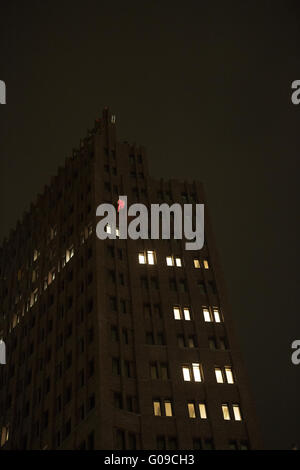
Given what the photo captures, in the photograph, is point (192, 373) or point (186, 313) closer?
point (192, 373)

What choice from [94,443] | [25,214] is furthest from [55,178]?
[94,443]

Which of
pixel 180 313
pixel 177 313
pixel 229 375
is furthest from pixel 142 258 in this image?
pixel 229 375

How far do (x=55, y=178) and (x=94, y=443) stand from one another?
52759 millimetres

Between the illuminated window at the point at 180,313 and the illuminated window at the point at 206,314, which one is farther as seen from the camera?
the illuminated window at the point at 206,314

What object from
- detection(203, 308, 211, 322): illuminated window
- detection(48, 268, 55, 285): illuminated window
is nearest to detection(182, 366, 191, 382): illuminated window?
detection(203, 308, 211, 322): illuminated window

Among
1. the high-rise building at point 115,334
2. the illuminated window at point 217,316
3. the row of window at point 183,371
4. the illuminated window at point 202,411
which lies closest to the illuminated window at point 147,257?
the high-rise building at point 115,334

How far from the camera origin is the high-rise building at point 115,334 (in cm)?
6625

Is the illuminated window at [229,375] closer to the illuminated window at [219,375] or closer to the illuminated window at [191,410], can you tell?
the illuminated window at [219,375]

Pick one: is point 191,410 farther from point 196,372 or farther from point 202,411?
point 196,372

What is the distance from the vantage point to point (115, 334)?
72562 millimetres

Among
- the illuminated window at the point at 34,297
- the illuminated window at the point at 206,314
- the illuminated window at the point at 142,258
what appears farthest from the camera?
the illuminated window at the point at 34,297

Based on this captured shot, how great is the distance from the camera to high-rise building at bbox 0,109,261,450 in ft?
217

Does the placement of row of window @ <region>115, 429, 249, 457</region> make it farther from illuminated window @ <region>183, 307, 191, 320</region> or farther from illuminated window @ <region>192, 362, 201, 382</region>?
illuminated window @ <region>183, 307, 191, 320</region>

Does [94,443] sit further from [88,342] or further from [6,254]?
[6,254]
